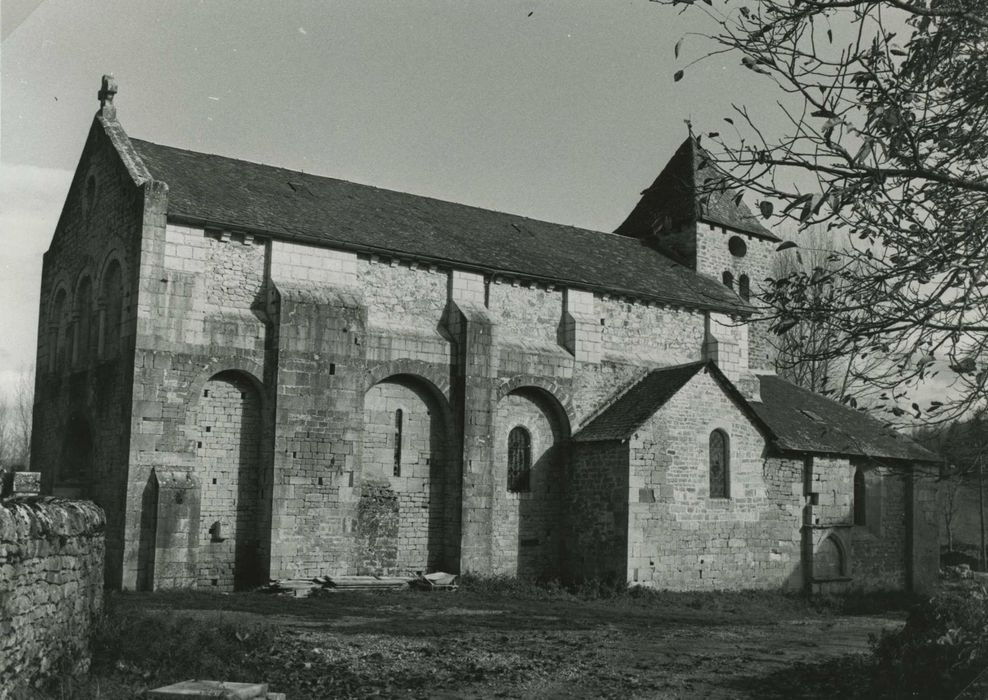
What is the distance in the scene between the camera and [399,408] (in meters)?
21.1

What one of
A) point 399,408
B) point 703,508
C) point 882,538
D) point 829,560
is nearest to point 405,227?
point 399,408

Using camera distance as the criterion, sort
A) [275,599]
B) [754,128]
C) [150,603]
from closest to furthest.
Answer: [754,128], [150,603], [275,599]

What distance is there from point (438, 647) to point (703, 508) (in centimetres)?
1085

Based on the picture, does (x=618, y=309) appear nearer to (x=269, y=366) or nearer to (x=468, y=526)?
(x=468, y=526)

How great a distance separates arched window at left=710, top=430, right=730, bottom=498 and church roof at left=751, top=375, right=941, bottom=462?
4.91 feet

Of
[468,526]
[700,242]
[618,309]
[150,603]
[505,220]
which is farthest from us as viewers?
[700,242]

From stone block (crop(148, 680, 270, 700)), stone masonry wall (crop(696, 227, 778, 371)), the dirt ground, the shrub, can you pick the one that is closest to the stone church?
the dirt ground

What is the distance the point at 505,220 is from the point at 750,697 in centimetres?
1776

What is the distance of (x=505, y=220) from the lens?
26.5m

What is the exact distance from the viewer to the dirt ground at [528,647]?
10.6 metres

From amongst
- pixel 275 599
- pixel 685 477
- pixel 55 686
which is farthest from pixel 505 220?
pixel 55 686

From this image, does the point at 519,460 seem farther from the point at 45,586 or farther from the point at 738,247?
the point at 45,586

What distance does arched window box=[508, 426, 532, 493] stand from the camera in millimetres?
22672

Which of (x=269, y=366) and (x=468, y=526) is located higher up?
(x=269, y=366)
